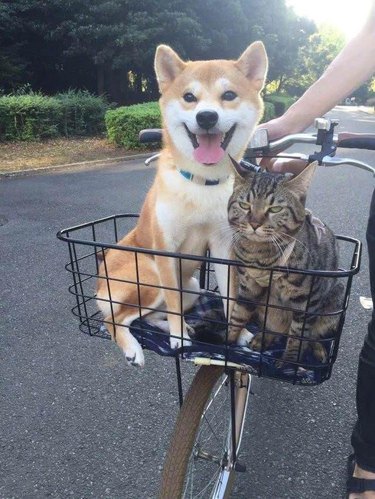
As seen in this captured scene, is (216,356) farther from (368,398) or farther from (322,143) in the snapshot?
(322,143)

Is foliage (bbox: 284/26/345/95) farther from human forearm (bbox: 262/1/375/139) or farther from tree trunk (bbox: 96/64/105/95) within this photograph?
human forearm (bbox: 262/1/375/139)

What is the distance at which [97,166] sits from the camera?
9.99m

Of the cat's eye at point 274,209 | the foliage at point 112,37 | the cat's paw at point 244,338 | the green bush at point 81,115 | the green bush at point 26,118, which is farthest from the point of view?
the foliage at point 112,37

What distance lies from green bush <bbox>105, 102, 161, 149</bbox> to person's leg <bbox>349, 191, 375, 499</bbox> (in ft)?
34.9

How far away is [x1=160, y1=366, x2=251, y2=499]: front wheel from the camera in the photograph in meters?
1.46

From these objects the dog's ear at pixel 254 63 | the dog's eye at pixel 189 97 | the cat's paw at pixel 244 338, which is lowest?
the cat's paw at pixel 244 338

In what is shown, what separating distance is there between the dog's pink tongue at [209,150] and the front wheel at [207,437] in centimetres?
72

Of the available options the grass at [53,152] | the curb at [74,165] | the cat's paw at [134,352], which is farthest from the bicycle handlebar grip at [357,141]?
the grass at [53,152]

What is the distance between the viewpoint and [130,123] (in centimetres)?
1161

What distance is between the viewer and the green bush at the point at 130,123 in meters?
11.6

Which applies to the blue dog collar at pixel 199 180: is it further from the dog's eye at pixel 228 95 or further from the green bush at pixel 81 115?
the green bush at pixel 81 115

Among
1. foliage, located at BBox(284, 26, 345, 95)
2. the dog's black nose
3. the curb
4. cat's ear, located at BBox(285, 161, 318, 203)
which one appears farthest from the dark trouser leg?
foliage, located at BBox(284, 26, 345, 95)

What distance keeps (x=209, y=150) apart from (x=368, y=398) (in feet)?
3.16

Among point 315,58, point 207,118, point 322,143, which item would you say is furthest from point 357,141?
point 315,58
